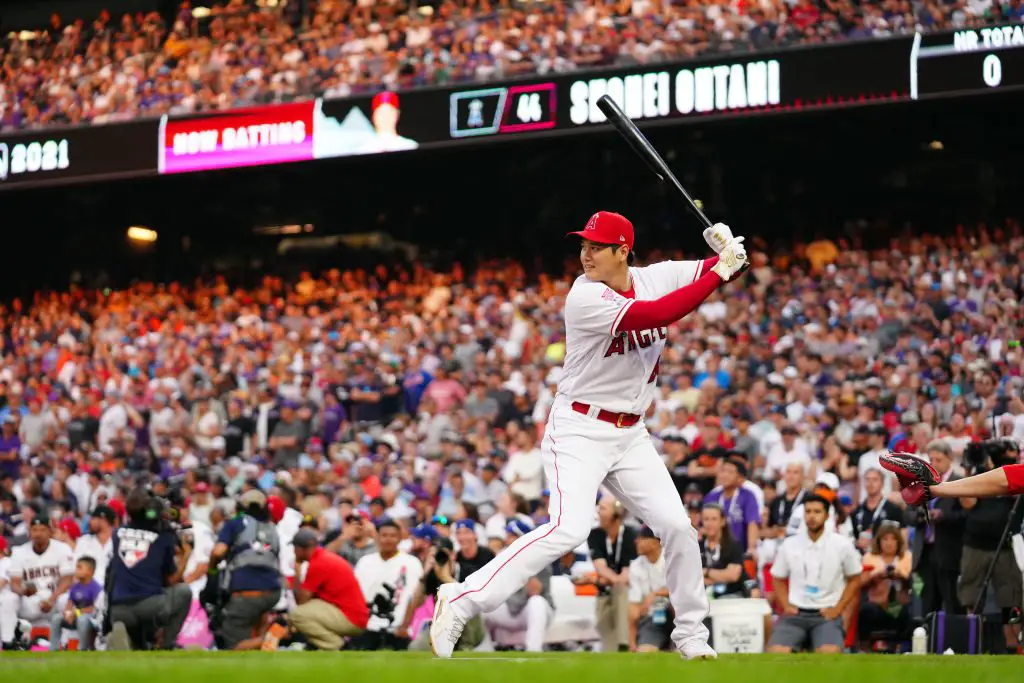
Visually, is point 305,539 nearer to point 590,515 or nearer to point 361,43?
point 590,515

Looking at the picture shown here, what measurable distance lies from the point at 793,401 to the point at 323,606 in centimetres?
590

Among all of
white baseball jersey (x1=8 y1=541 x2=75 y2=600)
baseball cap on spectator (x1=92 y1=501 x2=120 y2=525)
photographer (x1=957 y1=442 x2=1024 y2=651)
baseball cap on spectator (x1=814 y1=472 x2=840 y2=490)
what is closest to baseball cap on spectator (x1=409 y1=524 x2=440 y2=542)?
baseball cap on spectator (x1=92 y1=501 x2=120 y2=525)

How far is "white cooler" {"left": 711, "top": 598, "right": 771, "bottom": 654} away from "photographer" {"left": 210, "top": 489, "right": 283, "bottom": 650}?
131 inches

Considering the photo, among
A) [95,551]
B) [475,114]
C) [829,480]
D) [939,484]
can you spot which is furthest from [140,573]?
[475,114]

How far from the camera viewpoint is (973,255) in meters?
17.3

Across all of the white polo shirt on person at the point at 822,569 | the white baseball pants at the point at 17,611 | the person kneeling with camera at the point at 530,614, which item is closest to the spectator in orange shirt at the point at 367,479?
the white baseball pants at the point at 17,611

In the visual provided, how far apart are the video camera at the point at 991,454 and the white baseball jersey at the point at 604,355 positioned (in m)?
3.44

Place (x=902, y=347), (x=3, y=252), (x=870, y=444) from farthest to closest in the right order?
1. (x=3, y=252)
2. (x=902, y=347)
3. (x=870, y=444)

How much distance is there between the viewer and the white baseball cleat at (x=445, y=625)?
6.66 meters

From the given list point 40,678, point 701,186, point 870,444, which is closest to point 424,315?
point 701,186

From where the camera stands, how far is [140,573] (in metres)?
10.8

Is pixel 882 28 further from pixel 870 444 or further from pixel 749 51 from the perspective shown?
pixel 870 444

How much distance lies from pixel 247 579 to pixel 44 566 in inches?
136

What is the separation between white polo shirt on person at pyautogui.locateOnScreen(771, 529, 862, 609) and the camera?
10367mm
